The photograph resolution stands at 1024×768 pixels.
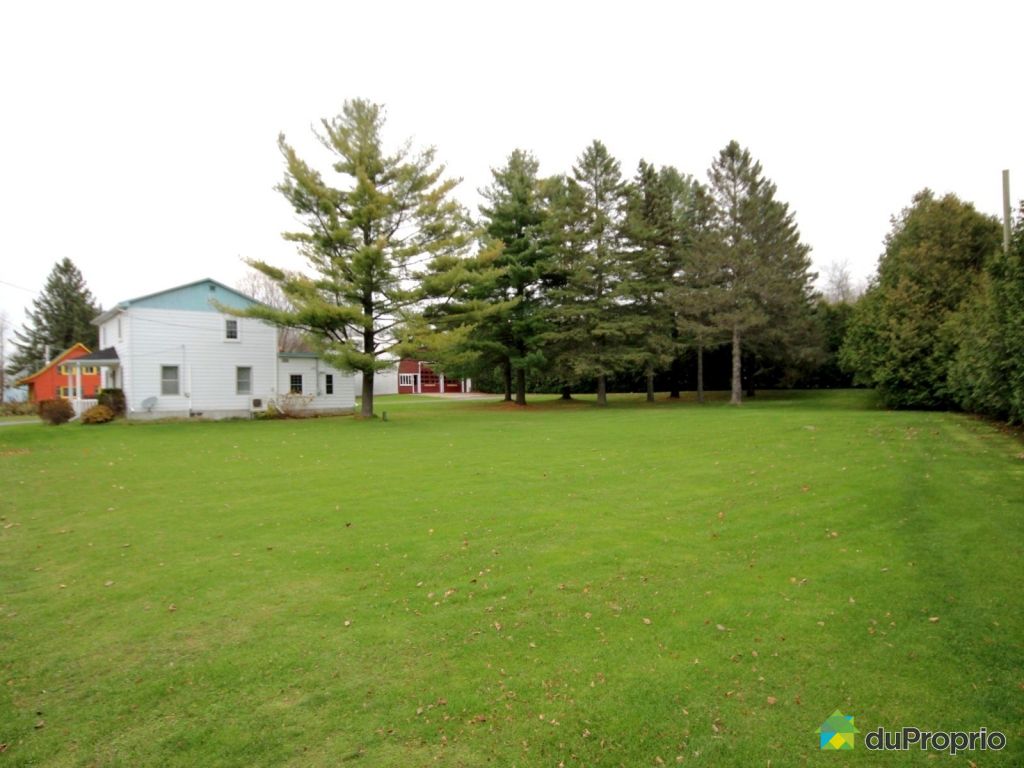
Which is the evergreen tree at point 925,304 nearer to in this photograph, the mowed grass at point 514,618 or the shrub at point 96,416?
the mowed grass at point 514,618

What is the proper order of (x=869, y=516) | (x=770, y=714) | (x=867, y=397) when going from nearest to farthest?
(x=770, y=714) < (x=869, y=516) < (x=867, y=397)

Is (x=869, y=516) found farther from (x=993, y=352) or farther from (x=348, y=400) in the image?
(x=348, y=400)

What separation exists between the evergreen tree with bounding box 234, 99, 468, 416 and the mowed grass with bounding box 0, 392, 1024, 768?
1353cm

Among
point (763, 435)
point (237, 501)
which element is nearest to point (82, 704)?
point (237, 501)

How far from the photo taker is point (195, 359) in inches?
987

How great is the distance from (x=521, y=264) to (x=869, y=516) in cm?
2523

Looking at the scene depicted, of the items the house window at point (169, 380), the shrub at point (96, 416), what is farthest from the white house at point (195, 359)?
the shrub at point (96, 416)

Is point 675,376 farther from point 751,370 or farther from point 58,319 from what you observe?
point 58,319

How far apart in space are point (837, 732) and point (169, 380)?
90.3 ft

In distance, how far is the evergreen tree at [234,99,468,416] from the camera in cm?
2209

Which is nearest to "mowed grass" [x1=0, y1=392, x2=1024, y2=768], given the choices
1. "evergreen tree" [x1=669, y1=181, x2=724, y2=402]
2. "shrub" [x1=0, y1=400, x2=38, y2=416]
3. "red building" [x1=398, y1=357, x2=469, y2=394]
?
"evergreen tree" [x1=669, y1=181, x2=724, y2=402]

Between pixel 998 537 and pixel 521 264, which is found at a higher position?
pixel 521 264

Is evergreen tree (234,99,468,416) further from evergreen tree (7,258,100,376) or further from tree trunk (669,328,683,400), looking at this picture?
evergreen tree (7,258,100,376)

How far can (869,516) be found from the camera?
6.63m
